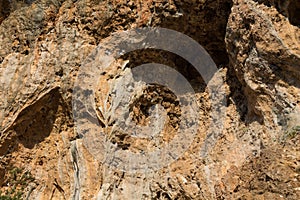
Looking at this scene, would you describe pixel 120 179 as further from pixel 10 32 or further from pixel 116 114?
pixel 10 32

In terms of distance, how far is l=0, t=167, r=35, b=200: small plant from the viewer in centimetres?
698

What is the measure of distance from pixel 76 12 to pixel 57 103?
1.73m

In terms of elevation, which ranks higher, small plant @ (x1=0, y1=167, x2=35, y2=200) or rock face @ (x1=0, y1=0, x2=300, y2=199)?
rock face @ (x1=0, y1=0, x2=300, y2=199)

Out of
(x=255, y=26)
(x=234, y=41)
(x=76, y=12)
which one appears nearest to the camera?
(x=255, y=26)

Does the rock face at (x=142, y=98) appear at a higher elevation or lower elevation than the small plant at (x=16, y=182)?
higher

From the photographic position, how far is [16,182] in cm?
705

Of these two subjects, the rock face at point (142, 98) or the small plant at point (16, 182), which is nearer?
the rock face at point (142, 98)

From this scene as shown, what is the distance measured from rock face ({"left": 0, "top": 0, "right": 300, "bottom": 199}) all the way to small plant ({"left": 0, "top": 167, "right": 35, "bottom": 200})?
18mm

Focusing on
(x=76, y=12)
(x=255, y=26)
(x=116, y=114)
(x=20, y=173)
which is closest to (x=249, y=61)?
(x=255, y=26)

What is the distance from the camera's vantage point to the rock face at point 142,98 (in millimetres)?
5129

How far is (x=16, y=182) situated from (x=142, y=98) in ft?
8.90

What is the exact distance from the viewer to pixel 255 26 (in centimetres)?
527

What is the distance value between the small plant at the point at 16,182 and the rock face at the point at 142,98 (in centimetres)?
2

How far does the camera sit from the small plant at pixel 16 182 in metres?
6.98
